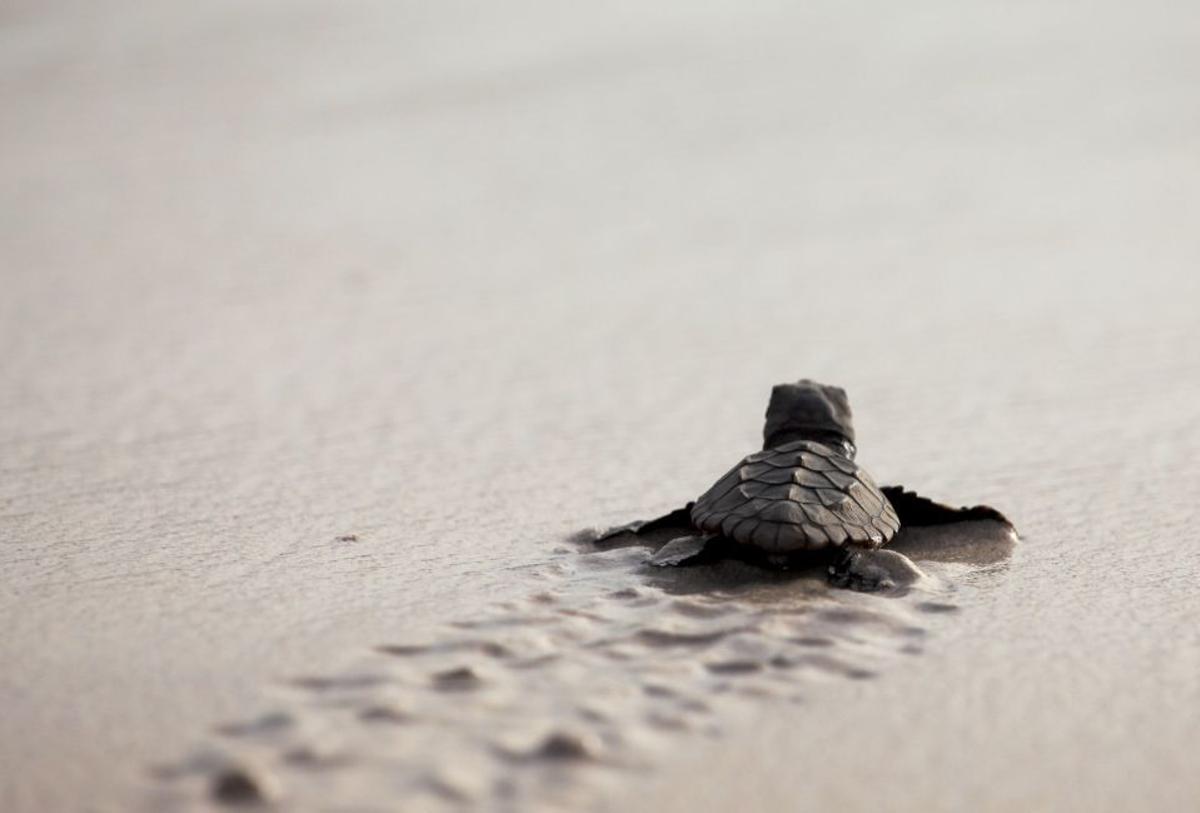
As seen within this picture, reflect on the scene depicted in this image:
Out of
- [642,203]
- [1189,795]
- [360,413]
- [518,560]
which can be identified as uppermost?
[642,203]

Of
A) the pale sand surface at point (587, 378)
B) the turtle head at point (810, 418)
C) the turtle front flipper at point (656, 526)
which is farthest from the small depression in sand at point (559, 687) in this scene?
the turtle head at point (810, 418)

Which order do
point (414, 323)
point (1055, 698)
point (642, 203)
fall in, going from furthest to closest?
point (642, 203)
point (414, 323)
point (1055, 698)

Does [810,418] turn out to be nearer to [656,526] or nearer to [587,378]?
[656,526]

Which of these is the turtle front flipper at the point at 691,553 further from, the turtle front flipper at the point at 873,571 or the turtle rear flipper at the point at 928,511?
the turtle rear flipper at the point at 928,511

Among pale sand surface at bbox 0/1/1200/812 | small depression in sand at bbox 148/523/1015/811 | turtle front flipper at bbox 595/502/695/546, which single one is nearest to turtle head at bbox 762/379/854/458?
pale sand surface at bbox 0/1/1200/812

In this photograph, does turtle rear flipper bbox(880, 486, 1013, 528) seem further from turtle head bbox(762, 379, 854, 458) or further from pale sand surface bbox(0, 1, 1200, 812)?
turtle head bbox(762, 379, 854, 458)

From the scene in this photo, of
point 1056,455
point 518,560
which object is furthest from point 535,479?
point 1056,455

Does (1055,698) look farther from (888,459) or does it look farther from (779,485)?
(888,459)
